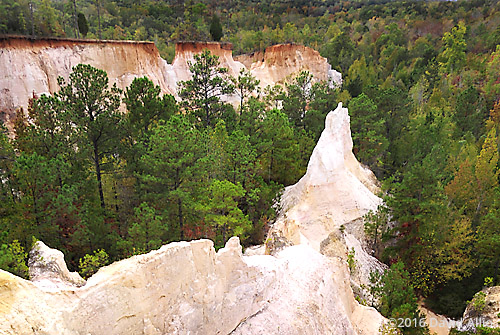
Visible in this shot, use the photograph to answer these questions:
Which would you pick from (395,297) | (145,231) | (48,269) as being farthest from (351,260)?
(48,269)

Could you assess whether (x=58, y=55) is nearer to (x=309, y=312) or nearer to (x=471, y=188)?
(x=309, y=312)

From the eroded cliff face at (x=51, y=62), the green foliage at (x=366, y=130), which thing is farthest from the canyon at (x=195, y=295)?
the eroded cliff face at (x=51, y=62)

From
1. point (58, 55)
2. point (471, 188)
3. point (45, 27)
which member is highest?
point (45, 27)

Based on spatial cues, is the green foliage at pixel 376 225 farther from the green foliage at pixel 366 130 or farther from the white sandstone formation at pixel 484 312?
the green foliage at pixel 366 130

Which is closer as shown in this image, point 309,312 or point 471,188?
point 309,312

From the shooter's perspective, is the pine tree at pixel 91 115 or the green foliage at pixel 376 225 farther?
the green foliage at pixel 376 225

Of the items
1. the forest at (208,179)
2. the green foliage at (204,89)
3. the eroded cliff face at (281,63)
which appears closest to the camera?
the forest at (208,179)

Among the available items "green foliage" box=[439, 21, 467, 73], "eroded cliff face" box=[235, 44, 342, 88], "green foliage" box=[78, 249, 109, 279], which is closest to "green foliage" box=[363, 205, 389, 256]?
"green foliage" box=[78, 249, 109, 279]

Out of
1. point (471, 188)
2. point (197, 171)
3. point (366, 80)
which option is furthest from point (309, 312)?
point (366, 80)

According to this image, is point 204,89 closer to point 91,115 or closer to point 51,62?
point 91,115

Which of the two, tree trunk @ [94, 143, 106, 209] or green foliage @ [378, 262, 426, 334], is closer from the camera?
green foliage @ [378, 262, 426, 334]

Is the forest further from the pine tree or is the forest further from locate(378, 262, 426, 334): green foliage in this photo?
locate(378, 262, 426, 334): green foliage

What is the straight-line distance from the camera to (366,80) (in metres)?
50.1

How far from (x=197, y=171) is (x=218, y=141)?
14.6 feet
